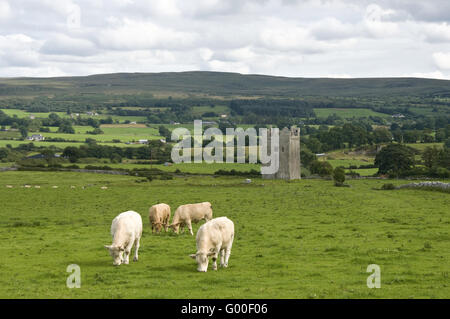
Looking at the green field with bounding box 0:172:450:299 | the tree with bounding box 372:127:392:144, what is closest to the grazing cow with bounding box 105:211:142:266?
the green field with bounding box 0:172:450:299

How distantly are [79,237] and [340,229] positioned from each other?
13242 mm

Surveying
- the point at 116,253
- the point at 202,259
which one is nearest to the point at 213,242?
the point at 202,259

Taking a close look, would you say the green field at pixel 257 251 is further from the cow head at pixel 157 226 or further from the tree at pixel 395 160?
the tree at pixel 395 160

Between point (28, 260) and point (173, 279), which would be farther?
point (28, 260)

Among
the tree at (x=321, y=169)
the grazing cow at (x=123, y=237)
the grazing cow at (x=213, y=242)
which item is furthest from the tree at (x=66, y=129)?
the grazing cow at (x=213, y=242)

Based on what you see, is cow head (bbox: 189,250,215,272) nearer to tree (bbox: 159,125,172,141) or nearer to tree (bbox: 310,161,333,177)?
tree (bbox: 310,161,333,177)

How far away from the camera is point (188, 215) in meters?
30.3

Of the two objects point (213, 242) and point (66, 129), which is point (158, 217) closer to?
point (213, 242)

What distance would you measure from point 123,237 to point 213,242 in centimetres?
335

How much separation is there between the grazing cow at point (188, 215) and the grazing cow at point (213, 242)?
9084mm
